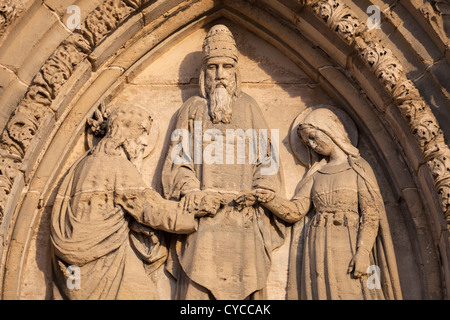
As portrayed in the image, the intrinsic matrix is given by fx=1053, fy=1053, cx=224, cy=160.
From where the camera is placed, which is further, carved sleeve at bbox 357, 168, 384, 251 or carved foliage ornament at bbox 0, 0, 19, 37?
carved sleeve at bbox 357, 168, 384, 251

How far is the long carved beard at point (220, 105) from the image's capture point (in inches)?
333

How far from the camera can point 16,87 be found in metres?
7.99

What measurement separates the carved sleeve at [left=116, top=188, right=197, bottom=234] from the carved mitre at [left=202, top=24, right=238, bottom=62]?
1.34 meters

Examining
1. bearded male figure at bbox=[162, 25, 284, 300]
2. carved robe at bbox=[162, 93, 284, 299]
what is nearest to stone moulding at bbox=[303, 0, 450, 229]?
bearded male figure at bbox=[162, 25, 284, 300]

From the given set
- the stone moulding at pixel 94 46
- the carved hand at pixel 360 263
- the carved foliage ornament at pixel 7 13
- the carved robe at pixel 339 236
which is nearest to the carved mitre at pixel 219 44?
the stone moulding at pixel 94 46

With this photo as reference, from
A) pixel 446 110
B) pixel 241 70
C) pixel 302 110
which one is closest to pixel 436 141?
pixel 446 110

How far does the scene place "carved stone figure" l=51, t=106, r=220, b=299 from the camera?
25.5 ft

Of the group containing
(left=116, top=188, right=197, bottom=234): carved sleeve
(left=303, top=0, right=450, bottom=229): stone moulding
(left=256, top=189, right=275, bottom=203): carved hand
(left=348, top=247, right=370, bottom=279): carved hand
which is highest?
(left=303, top=0, right=450, bottom=229): stone moulding

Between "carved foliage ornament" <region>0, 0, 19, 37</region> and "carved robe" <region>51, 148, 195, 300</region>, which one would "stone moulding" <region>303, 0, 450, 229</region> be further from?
"carved foliage ornament" <region>0, 0, 19, 37</region>

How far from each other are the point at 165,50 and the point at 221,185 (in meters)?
1.47

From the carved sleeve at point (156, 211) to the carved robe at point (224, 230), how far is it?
117mm

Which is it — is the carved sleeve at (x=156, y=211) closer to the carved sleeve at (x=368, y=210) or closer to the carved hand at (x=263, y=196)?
the carved hand at (x=263, y=196)

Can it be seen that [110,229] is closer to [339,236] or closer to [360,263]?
[339,236]

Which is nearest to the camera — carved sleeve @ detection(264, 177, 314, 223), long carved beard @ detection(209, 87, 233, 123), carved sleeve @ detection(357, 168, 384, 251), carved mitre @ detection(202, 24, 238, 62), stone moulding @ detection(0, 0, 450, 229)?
stone moulding @ detection(0, 0, 450, 229)
